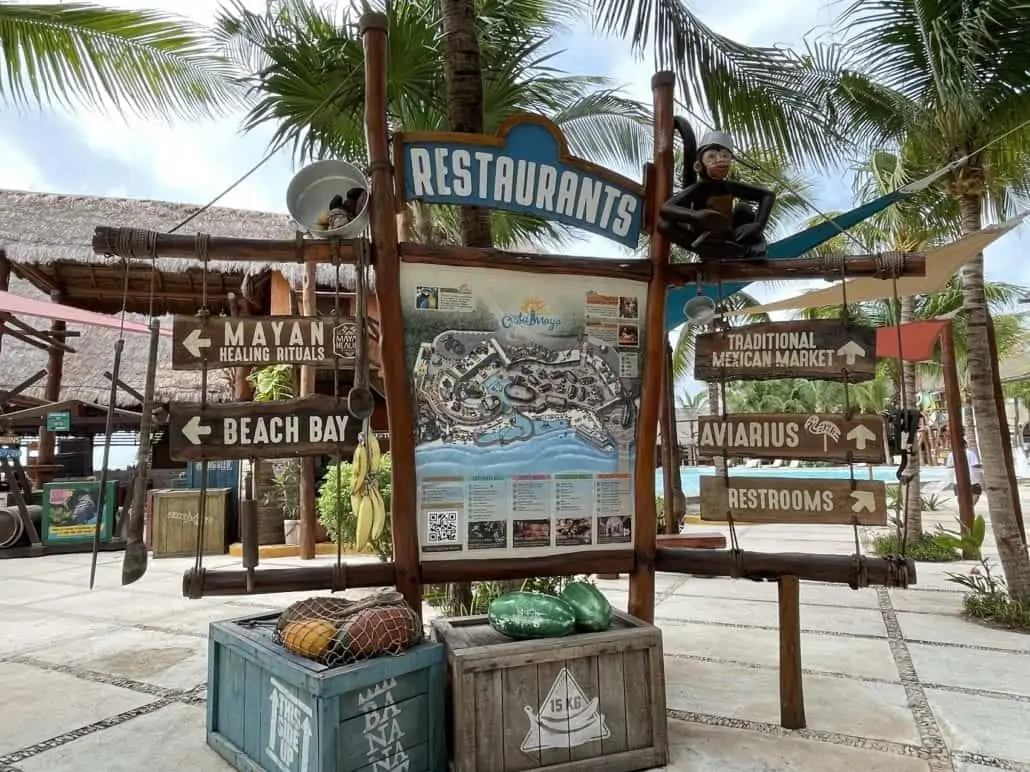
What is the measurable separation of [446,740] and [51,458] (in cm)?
1173

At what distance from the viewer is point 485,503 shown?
328 centimetres

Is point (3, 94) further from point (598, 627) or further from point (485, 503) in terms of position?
point (598, 627)

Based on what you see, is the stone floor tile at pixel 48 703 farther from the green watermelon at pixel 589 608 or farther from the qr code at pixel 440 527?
the green watermelon at pixel 589 608

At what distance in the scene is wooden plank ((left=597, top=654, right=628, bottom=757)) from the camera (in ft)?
9.27

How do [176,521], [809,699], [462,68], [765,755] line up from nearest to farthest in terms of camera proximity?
[765,755], [809,699], [462,68], [176,521]

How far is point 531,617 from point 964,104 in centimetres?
513

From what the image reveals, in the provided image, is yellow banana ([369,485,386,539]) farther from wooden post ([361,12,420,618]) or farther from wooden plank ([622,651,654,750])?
wooden plank ([622,651,654,750])

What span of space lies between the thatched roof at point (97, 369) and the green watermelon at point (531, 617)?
42.0ft

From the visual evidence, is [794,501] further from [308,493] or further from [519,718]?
[308,493]

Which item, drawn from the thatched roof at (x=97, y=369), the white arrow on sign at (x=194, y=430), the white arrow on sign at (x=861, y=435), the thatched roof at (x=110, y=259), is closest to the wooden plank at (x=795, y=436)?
the white arrow on sign at (x=861, y=435)

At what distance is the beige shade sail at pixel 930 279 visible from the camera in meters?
4.41

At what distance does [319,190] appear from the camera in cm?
324

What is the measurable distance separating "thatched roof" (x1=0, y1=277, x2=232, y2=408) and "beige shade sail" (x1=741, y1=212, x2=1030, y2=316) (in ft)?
39.4

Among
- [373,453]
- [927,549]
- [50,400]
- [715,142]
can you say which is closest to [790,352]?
[715,142]
